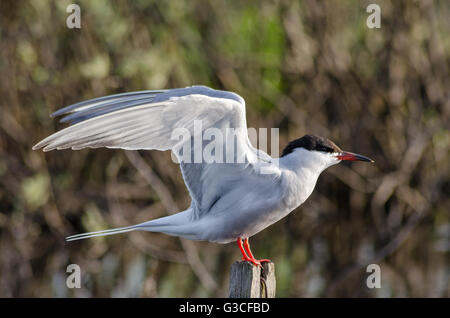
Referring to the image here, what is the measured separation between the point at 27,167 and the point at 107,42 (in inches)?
68.9

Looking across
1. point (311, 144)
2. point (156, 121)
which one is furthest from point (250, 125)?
point (156, 121)

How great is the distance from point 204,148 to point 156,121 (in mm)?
293

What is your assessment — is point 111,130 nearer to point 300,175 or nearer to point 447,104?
point 300,175

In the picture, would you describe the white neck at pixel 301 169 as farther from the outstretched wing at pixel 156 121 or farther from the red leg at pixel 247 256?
the red leg at pixel 247 256

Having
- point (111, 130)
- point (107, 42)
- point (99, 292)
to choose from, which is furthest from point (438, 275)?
point (111, 130)

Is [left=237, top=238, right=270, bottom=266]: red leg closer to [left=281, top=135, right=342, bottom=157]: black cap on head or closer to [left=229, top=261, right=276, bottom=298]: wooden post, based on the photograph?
[left=229, top=261, right=276, bottom=298]: wooden post

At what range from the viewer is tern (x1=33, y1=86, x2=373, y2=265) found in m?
3.19

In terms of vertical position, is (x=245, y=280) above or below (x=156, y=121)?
below

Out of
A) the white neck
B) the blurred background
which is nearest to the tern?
the white neck

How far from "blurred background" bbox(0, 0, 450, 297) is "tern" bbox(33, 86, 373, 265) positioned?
10.6 feet

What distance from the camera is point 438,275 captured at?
7.77 metres

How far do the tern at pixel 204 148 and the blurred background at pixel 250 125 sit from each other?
10.6 feet

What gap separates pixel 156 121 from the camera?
330 cm

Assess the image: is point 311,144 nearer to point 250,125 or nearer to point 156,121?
point 156,121
